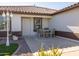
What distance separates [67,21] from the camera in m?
17.6

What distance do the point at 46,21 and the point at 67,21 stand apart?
6.23 meters

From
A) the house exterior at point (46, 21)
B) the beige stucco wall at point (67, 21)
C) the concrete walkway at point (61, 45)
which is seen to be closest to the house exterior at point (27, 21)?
the house exterior at point (46, 21)

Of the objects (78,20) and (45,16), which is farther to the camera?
(45,16)

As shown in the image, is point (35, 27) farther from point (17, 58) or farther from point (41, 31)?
point (17, 58)

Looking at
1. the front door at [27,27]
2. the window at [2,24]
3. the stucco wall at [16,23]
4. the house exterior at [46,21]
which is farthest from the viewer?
the front door at [27,27]

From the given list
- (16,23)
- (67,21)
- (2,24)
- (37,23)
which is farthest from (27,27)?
(67,21)

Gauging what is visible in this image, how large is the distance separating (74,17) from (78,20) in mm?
874

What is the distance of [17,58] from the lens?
187 inches

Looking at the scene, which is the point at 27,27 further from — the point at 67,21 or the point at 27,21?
the point at 67,21

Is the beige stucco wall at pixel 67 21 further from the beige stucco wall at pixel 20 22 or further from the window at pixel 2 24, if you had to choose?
the window at pixel 2 24

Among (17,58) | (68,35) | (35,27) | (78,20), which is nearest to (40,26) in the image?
(35,27)

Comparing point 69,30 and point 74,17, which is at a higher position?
point 74,17

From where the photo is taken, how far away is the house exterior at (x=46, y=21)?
16.2 m

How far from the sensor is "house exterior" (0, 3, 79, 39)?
53.1ft
